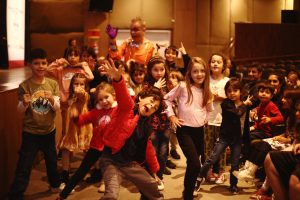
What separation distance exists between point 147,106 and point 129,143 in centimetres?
29

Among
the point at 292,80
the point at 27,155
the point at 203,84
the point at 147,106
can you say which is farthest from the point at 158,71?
the point at 292,80

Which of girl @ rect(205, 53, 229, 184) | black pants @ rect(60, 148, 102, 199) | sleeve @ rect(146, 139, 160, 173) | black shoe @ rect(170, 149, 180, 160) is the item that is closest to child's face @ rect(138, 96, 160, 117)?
sleeve @ rect(146, 139, 160, 173)

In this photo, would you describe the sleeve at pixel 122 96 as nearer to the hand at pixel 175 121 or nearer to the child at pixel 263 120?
the hand at pixel 175 121

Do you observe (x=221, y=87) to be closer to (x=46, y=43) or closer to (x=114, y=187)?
(x=114, y=187)

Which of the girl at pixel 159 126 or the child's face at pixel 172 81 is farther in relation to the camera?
the child's face at pixel 172 81

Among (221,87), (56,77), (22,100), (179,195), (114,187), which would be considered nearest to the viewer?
(114,187)

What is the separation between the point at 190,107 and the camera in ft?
11.6

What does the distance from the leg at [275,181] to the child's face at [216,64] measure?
50.6 inches

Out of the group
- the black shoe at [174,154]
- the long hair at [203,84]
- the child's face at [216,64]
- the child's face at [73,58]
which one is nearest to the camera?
the long hair at [203,84]

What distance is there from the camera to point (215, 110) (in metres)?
4.21

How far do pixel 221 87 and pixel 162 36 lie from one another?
20.5ft

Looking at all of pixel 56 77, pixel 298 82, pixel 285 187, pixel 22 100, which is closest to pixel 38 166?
pixel 56 77

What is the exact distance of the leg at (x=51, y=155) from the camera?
361cm

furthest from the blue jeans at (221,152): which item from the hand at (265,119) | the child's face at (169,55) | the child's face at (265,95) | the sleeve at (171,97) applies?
the child's face at (169,55)
